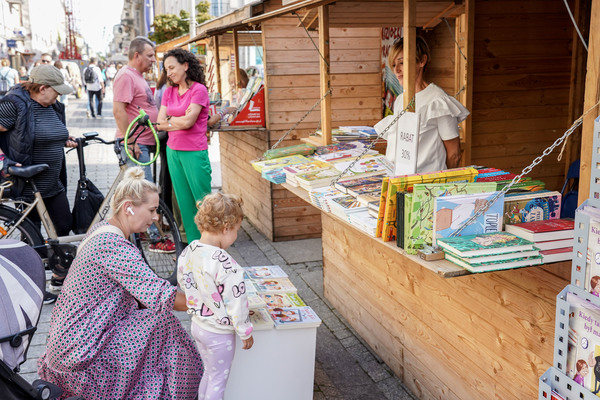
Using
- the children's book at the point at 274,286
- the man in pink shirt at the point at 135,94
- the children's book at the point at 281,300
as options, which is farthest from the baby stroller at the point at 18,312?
the man in pink shirt at the point at 135,94

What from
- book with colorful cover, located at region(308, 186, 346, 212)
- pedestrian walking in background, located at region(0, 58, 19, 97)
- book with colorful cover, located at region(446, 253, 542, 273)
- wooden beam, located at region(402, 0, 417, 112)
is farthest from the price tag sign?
pedestrian walking in background, located at region(0, 58, 19, 97)

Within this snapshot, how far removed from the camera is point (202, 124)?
541 cm

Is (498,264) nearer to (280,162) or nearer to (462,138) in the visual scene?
(280,162)

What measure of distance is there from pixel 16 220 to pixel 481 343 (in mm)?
3516

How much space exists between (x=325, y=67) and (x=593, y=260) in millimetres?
2534

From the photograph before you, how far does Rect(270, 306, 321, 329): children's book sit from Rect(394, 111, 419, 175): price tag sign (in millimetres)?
872

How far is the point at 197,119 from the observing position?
5348mm

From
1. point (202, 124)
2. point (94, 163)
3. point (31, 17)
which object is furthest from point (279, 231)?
point (31, 17)

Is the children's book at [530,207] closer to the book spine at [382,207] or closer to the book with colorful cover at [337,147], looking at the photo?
the book spine at [382,207]

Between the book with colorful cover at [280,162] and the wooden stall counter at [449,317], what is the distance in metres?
0.40

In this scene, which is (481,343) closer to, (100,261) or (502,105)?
(100,261)

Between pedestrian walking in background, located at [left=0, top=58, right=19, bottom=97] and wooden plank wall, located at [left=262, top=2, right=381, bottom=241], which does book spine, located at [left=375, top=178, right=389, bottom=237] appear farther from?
pedestrian walking in background, located at [left=0, top=58, right=19, bottom=97]

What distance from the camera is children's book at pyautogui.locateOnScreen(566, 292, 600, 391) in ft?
5.48

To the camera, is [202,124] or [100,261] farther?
[202,124]
